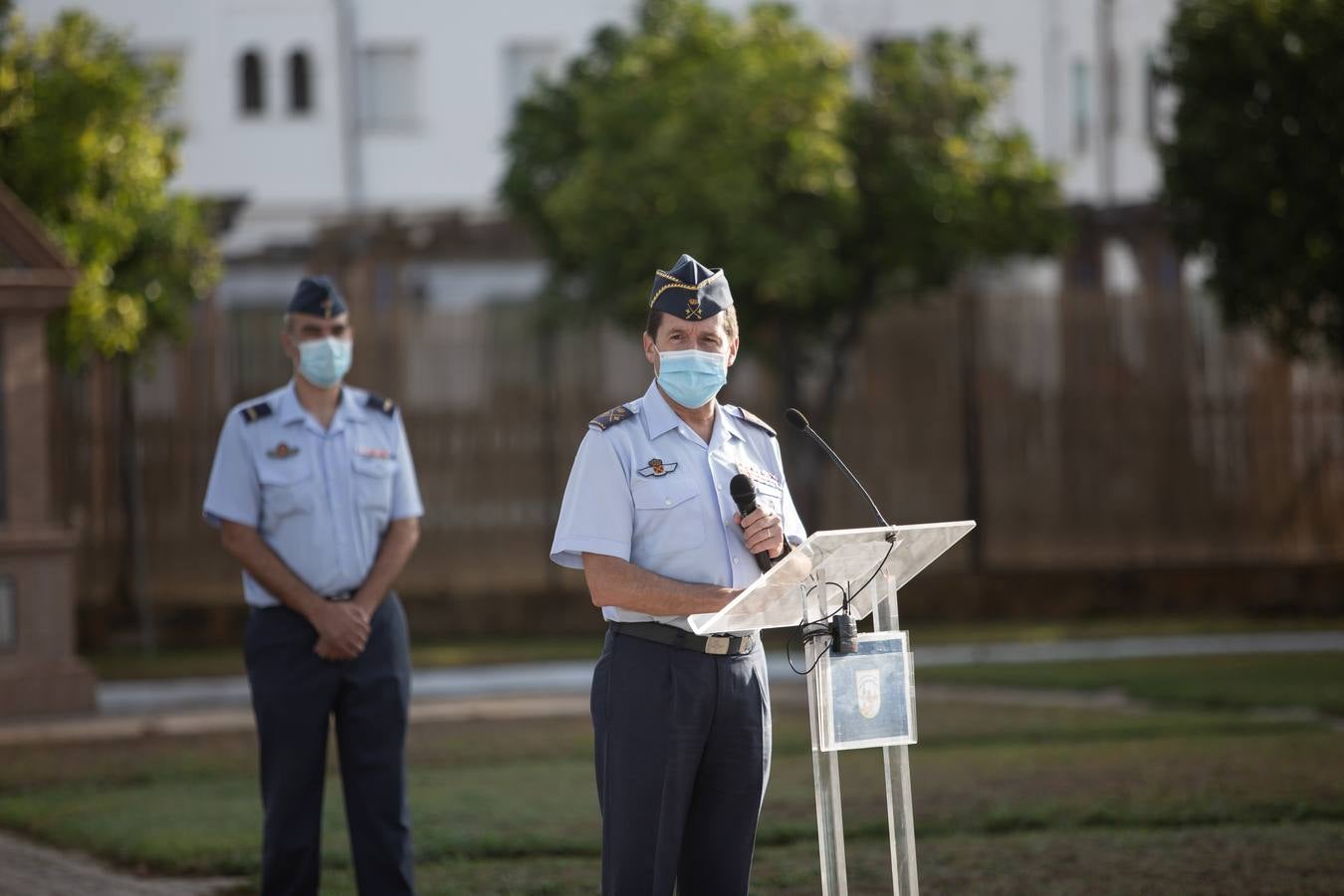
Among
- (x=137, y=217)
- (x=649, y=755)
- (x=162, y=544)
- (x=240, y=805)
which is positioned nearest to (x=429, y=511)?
(x=162, y=544)

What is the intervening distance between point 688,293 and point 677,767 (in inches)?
50.7

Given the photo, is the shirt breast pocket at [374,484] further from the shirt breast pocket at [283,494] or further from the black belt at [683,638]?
the black belt at [683,638]

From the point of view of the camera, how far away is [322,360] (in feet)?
23.2

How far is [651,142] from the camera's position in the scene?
17.1 metres

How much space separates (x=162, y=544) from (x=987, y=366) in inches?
348

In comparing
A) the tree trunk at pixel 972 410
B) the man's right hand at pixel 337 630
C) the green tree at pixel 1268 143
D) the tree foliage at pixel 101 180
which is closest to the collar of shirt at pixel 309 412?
the man's right hand at pixel 337 630

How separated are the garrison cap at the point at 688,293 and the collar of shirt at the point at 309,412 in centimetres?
215

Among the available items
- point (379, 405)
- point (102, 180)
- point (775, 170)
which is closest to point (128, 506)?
point (102, 180)

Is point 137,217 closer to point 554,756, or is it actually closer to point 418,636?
point 418,636

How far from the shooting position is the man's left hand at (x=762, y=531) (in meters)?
5.06

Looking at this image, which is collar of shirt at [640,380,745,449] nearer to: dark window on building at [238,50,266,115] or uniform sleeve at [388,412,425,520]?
uniform sleeve at [388,412,425,520]

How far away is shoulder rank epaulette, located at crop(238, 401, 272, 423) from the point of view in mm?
6957

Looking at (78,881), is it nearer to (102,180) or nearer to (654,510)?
(654,510)

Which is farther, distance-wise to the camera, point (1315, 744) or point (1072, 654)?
point (1072, 654)
